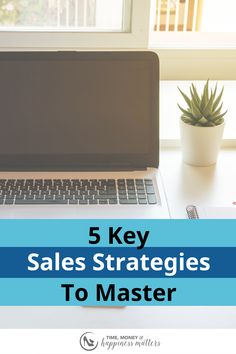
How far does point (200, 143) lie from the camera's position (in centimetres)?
145

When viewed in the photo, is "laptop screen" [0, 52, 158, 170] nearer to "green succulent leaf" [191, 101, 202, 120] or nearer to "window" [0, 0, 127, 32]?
Answer: "green succulent leaf" [191, 101, 202, 120]

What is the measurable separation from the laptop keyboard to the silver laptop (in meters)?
0.01

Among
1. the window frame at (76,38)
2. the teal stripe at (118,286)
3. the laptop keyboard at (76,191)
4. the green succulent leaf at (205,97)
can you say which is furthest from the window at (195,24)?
the teal stripe at (118,286)

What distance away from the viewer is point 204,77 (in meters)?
1.87

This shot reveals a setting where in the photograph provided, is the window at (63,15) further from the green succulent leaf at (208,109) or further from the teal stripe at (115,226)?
the teal stripe at (115,226)

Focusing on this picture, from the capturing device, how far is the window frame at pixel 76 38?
5.61ft
